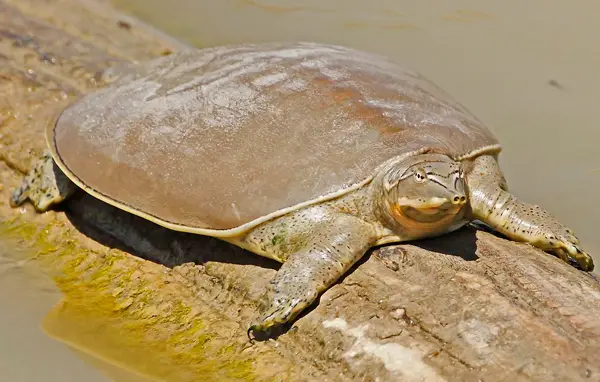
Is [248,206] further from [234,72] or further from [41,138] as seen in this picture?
[41,138]

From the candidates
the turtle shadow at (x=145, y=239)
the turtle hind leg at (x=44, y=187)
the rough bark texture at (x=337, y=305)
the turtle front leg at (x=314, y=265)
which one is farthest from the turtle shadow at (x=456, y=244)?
the turtle hind leg at (x=44, y=187)

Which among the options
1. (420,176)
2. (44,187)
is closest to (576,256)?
(420,176)

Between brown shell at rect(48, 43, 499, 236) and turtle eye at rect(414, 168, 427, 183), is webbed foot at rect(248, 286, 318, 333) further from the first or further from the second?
turtle eye at rect(414, 168, 427, 183)

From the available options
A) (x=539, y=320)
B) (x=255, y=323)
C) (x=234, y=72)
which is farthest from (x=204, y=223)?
(x=539, y=320)

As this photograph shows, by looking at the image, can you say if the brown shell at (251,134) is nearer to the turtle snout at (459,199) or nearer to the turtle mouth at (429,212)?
the turtle mouth at (429,212)

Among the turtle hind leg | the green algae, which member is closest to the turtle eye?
the green algae
